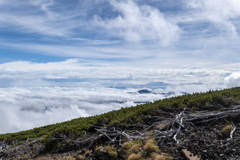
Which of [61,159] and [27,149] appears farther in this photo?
[27,149]

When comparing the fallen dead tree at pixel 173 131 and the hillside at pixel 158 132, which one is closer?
the hillside at pixel 158 132

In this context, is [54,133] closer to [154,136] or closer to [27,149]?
[27,149]

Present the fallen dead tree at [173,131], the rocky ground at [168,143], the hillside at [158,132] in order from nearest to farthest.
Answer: the rocky ground at [168,143] → the hillside at [158,132] → the fallen dead tree at [173,131]

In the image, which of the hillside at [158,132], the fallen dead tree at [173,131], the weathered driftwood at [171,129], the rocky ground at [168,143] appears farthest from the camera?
the weathered driftwood at [171,129]

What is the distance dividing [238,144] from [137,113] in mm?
6418

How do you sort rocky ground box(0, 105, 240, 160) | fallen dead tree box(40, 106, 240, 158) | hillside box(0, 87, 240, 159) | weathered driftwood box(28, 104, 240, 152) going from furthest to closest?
weathered driftwood box(28, 104, 240, 152) < fallen dead tree box(40, 106, 240, 158) < hillside box(0, 87, 240, 159) < rocky ground box(0, 105, 240, 160)

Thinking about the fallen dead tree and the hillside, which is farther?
the fallen dead tree

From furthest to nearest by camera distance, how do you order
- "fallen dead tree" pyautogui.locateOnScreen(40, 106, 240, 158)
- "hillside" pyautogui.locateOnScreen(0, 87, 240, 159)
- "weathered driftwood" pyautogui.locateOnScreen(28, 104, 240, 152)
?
"weathered driftwood" pyautogui.locateOnScreen(28, 104, 240, 152) → "fallen dead tree" pyautogui.locateOnScreen(40, 106, 240, 158) → "hillside" pyautogui.locateOnScreen(0, 87, 240, 159)

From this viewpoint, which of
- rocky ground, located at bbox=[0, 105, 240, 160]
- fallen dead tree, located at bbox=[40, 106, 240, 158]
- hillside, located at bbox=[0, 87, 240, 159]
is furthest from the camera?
fallen dead tree, located at bbox=[40, 106, 240, 158]

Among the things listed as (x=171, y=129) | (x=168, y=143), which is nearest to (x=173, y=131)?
(x=171, y=129)

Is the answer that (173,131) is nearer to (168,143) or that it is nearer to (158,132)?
(158,132)

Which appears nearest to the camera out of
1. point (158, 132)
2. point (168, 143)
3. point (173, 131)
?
point (168, 143)

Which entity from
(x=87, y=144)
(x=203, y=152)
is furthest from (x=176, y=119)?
(x=87, y=144)

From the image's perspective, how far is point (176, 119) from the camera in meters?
8.52
